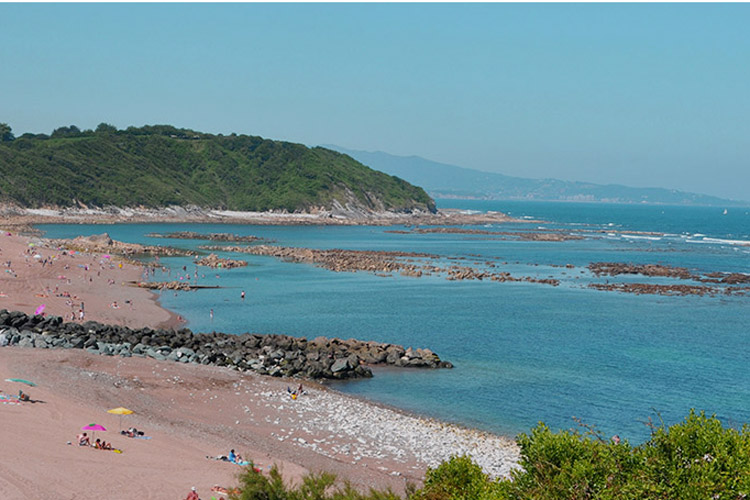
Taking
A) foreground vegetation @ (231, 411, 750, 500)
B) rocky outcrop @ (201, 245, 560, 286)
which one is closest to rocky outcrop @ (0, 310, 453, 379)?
foreground vegetation @ (231, 411, 750, 500)

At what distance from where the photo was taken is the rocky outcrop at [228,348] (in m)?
A: 34.0

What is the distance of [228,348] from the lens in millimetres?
36906

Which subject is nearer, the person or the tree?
the person

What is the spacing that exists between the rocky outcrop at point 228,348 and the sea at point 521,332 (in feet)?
4.80

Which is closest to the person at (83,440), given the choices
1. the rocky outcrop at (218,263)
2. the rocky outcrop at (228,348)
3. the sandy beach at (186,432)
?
the sandy beach at (186,432)

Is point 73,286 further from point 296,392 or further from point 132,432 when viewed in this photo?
point 132,432

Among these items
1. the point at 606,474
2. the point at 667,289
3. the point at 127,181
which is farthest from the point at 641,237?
the point at 606,474

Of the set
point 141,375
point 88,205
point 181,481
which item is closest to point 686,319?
point 141,375

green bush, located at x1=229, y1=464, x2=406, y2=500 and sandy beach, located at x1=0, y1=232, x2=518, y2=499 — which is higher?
green bush, located at x1=229, y1=464, x2=406, y2=500

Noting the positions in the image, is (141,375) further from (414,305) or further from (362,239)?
(362,239)

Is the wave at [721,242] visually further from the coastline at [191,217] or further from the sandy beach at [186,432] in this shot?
the sandy beach at [186,432]

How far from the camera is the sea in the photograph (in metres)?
29.7

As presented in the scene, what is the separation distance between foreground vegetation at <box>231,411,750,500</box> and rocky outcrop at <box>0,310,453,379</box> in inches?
764

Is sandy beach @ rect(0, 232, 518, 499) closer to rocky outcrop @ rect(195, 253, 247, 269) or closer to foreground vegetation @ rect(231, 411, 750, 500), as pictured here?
foreground vegetation @ rect(231, 411, 750, 500)
